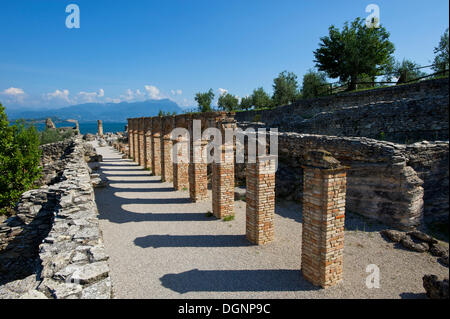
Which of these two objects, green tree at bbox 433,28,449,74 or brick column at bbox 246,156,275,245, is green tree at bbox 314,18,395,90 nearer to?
green tree at bbox 433,28,449,74

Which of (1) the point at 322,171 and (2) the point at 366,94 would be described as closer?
(1) the point at 322,171

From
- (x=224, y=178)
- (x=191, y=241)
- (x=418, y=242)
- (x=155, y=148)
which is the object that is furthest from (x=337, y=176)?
(x=155, y=148)

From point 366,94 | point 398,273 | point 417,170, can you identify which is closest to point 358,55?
point 366,94

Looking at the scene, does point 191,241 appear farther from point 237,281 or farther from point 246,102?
point 246,102

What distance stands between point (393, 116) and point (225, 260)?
11.8m

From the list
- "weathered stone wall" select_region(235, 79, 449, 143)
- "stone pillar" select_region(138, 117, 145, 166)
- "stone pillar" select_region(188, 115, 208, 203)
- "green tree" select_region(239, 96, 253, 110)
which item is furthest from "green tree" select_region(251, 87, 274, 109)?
"stone pillar" select_region(188, 115, 208, 203)

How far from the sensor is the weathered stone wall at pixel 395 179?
26.0 feet

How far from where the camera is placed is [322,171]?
5.04 m

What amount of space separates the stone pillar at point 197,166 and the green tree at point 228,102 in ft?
147

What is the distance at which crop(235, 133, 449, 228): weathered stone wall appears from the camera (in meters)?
7.91

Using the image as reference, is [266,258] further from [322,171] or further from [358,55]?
[358,55]

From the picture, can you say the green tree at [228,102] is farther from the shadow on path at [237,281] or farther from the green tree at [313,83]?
the shadow on path at [237,281]

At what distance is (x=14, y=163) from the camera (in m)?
11.9
